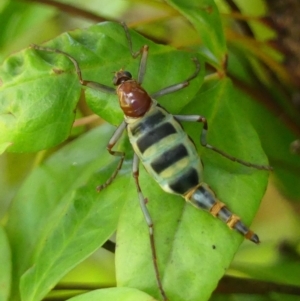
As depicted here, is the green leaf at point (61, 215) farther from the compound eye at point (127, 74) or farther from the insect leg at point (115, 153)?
the compound eye at point (127, 74)

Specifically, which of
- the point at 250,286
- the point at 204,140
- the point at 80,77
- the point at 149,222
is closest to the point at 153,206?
the point at 149,222

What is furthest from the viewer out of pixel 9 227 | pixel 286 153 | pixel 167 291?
pixel 286 153

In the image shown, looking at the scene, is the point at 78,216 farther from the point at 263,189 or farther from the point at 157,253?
the point at 263,189

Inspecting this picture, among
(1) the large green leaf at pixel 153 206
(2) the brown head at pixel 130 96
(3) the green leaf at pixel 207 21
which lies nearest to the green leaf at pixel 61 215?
(1) the large green leaf at pixel 153 206

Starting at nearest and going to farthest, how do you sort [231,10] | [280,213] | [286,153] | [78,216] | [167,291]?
[167,291], [78,216], [231,10], [286,153], [280,213]

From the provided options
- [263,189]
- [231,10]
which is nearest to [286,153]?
[231,10]

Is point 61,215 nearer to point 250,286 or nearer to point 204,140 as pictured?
point 204,140
